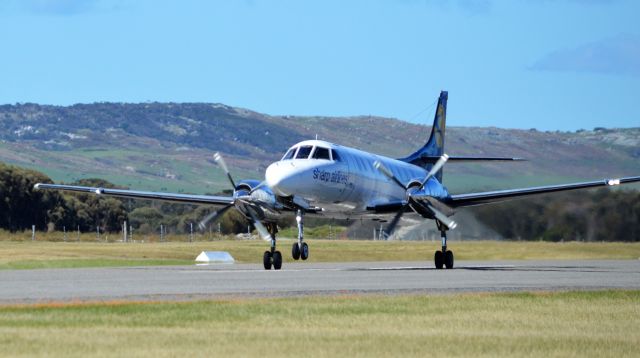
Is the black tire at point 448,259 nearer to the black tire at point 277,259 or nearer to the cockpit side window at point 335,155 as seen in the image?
the cockpit side window at point 335,155

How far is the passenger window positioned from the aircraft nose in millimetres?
1498

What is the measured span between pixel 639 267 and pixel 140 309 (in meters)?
25.6

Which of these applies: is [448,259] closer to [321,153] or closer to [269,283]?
[321,153]

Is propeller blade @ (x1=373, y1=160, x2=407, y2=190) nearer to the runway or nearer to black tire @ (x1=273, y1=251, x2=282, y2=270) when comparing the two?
black tire @ (x1=273, y1=251, x2=282, y2=270)

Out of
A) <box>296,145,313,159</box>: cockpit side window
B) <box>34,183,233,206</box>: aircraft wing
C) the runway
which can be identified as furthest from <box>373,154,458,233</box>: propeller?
<box>34,183,233,206</box>: aircraft wing

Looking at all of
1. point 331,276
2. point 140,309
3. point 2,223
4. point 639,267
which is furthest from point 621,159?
point 140,309

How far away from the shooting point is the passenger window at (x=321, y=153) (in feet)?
125

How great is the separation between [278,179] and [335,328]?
60.2 feet

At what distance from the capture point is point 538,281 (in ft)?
102

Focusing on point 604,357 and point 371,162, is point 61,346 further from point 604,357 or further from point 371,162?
point 371,162

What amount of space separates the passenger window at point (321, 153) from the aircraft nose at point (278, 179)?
1.50 meters

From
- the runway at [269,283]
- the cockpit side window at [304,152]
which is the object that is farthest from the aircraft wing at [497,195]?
the cockpit side window at [304,152]

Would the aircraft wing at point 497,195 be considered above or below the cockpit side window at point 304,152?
below

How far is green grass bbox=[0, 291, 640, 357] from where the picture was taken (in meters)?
16.0
